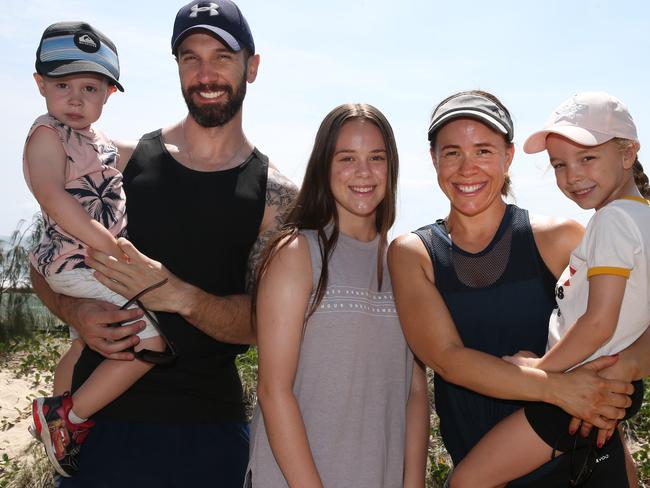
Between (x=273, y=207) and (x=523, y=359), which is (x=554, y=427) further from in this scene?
(x=273, y=207)

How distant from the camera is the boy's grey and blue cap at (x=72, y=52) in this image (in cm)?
335

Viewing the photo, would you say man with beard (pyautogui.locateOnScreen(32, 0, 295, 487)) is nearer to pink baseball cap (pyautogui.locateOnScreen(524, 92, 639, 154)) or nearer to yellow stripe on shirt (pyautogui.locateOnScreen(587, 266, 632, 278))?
pink baseball cap (pyautogui.locateOnScreen(524, 92, 639, 154))

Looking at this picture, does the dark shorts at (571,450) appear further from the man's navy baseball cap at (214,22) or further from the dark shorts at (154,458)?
the man's navy baseball cap at (214,22)

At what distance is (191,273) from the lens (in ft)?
11.3

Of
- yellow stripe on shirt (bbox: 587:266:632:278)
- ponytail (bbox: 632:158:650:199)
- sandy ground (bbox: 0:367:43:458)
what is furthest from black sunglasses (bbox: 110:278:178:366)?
sandy ground (bbox: 0:367:43:458)

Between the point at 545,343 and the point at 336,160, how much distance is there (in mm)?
1199

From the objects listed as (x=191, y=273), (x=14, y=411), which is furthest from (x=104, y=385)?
(x=14, y=411)

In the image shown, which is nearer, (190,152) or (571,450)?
(571,450)

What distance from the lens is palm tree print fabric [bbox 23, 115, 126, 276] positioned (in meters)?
3.30

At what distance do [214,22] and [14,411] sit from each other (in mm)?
5058

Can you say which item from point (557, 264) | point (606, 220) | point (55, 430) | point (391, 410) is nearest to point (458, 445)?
point (391, 410)

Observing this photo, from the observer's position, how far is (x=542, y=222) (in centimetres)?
303

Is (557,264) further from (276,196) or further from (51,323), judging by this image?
(51,323)

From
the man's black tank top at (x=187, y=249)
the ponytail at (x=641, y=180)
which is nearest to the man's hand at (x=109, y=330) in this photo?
the man's black tank top at (x=187, y=249)
